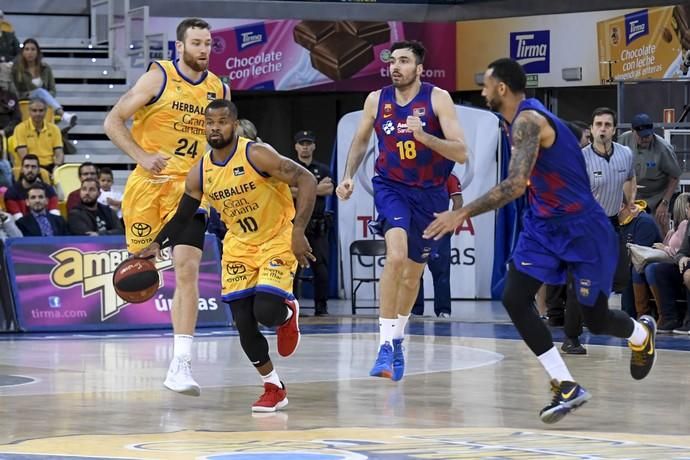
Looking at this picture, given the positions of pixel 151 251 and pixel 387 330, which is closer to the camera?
pixel 151 251

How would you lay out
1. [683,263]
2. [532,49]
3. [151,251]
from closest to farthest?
1. [151,251]
2. [683,263]
3. [532,49]

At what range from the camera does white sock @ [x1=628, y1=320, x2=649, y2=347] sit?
834 cm

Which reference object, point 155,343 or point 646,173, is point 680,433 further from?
point 646,173

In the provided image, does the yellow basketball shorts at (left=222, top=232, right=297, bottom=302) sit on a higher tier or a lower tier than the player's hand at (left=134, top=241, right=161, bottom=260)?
lower

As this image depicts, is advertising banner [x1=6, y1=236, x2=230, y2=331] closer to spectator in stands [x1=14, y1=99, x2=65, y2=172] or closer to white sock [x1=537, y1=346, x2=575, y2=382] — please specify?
spectator in stands [x1=14, y1=99, x2=65, y2=172]

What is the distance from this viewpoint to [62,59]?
23359mm

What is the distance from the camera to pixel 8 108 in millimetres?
20266

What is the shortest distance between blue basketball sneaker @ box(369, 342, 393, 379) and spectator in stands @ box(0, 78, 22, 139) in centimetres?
1166

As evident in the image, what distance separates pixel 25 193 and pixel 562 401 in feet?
31.7

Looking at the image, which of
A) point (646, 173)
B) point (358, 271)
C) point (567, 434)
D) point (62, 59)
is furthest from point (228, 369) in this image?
point (62, 59)

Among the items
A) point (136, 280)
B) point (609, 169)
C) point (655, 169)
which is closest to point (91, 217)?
point (609, 169)

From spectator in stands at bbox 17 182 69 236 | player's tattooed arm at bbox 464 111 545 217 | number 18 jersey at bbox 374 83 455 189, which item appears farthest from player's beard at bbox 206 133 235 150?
spectator in stands at bbox 17 182 69 236

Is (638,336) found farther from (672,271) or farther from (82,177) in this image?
(82,177)

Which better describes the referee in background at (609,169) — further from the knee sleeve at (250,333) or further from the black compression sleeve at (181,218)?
the black compression sleeve at (181,218)
